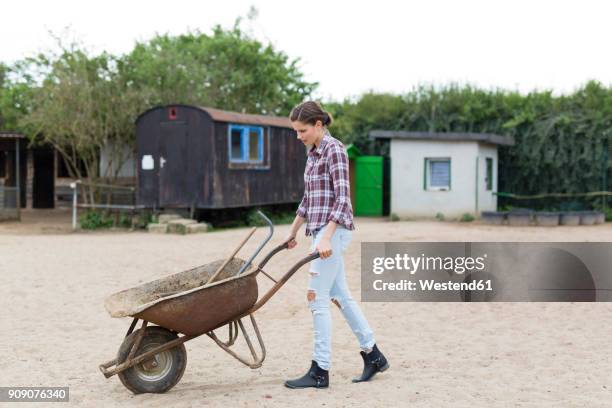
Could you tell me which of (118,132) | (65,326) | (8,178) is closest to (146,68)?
(118,132)

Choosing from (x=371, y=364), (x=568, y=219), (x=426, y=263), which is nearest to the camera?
(x=371, y=364)

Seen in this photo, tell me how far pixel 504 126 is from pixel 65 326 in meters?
15.8

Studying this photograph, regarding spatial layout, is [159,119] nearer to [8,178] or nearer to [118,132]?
[118,132]

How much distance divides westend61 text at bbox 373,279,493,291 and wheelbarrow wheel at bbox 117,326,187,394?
14.3ft

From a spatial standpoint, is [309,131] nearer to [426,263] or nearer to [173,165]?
[426,263]

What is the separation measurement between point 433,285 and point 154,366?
15.7 ft

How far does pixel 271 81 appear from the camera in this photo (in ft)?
87.7

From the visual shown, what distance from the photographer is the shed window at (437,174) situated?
19.0 meters

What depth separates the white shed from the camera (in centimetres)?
1866

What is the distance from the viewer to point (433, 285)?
871cm

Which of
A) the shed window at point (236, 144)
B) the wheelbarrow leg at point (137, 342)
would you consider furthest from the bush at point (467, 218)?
the wheelbarrow leg at point (137, 342)

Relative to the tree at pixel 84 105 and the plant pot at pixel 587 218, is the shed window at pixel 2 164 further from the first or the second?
the plant pot at pixel 587 218

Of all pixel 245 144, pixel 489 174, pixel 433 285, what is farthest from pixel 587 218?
pixel 433 285

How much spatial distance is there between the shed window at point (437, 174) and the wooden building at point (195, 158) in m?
4.32
